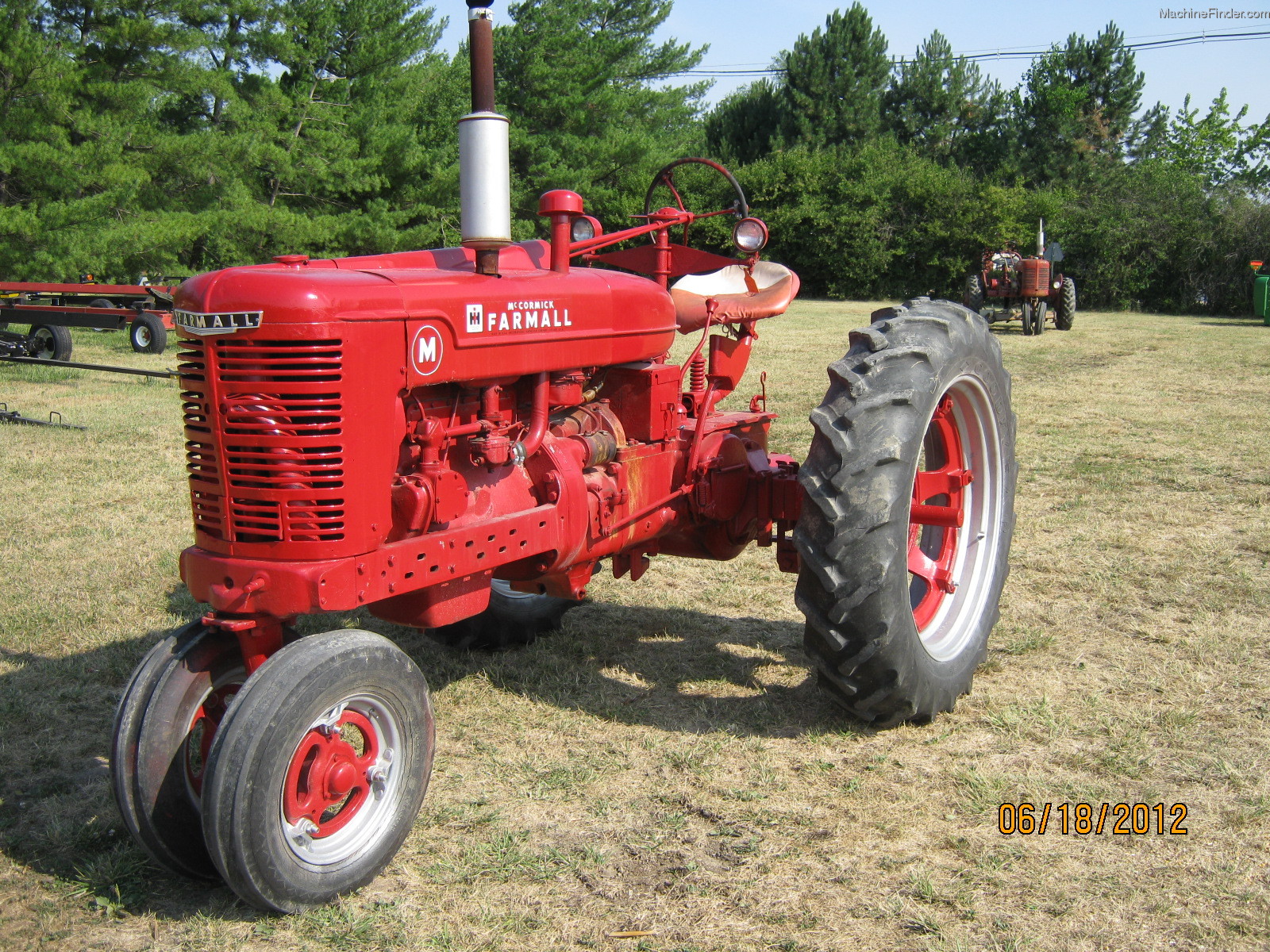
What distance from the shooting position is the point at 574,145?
86.0ft

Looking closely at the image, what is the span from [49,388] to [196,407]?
31.9ft

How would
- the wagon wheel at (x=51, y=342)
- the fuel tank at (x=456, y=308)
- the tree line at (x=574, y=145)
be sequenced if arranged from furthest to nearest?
the tree line at (x=574, y=145)
the wagon wheel at (x=51, y=342)
the fuel tank at (x=456, y=308)

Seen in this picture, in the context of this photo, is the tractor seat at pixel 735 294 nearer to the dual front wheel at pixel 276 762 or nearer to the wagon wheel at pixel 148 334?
A: the dual front wheel at pixel 276 762

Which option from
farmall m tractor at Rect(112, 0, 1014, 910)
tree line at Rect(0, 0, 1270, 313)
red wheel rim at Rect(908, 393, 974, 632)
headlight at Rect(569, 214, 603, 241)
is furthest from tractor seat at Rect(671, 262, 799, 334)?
tree line at Rect(0, 0, 1270, 313)

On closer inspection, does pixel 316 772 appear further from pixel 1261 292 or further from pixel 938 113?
pixel 938 113

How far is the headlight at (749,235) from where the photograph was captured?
4.07 metres

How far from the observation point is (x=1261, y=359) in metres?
13.8

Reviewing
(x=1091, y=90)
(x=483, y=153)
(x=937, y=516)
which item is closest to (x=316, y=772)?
(x=483, y=153)

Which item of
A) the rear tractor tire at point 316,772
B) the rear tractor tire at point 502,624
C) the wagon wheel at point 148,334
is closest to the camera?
the rear tractor tire at point 316,772

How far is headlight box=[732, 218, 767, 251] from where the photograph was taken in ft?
13.3

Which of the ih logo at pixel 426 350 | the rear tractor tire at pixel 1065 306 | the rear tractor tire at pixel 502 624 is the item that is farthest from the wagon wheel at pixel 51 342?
the rear tractor tire at pixel 1065 306

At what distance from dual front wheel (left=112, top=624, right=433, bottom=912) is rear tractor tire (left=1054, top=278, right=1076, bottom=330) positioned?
59.8 ft

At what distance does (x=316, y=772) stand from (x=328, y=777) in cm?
4
